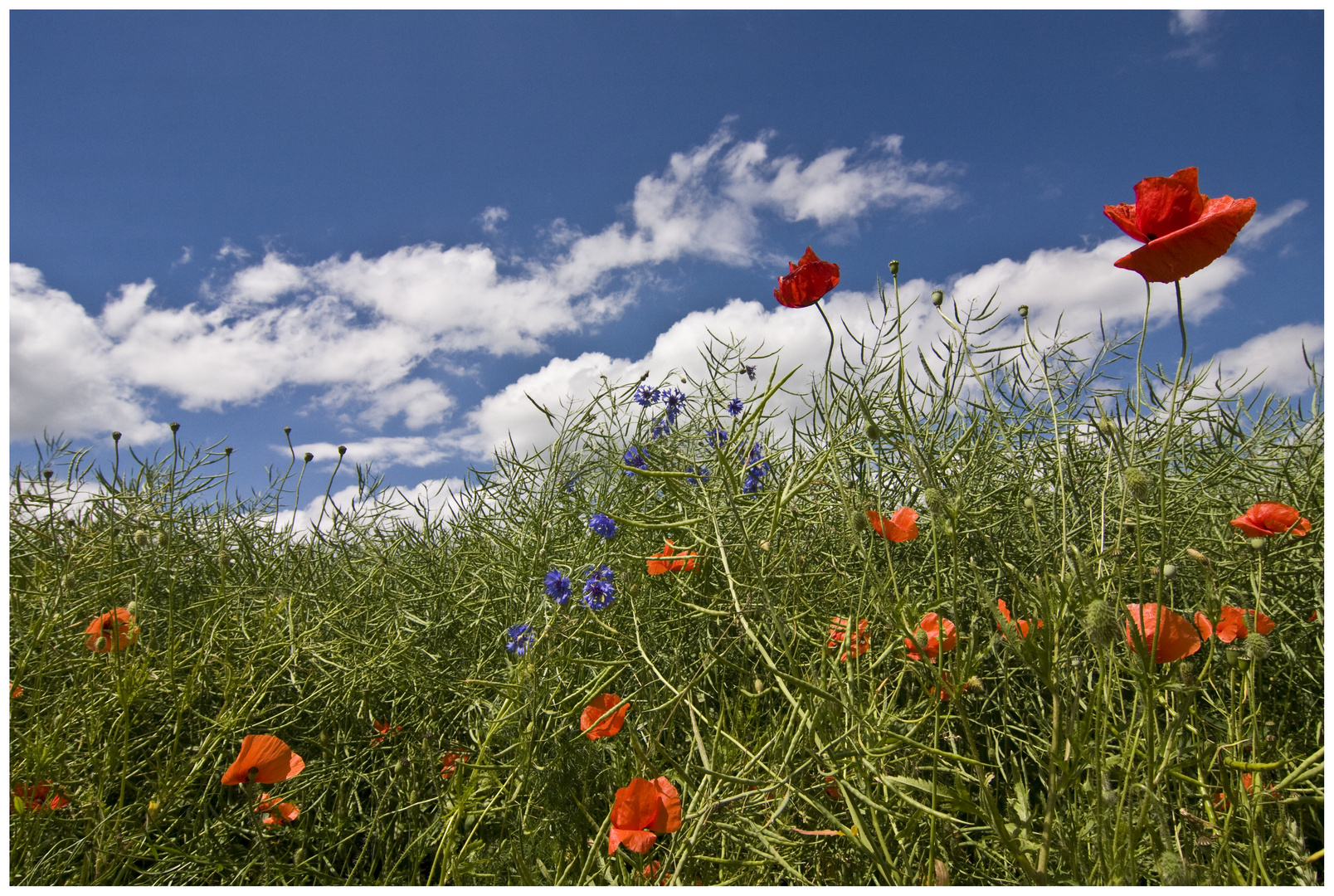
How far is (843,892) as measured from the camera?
610 millimetres

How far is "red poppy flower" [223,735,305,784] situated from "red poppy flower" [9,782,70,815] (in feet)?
1.12

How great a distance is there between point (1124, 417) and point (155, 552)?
1.95 meters

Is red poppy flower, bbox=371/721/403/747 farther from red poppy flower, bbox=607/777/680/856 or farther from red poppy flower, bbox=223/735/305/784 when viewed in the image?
red poppy flower, bbox=607/777/680/856

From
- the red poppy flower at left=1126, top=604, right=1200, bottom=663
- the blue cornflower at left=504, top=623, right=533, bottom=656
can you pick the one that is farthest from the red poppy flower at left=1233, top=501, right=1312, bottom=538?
the blue cornflower at left=504, top=623, right=533, bottom=656

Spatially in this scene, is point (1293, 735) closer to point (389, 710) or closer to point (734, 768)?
point (734, 768)

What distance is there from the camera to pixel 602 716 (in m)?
0.87

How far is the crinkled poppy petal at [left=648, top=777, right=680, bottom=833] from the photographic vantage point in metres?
0.76

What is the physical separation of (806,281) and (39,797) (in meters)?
1.42

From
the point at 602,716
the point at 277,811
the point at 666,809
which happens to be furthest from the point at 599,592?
the point at 277,811

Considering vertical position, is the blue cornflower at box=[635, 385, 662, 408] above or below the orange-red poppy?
above

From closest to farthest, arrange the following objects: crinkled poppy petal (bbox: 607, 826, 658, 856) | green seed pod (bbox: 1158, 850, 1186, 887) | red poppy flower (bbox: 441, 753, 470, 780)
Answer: green seed pod (bbox: 1158, 850, 1186, 887) < crinkled poppy petal (bbox: 607, 826, 658, 856) < red poppy flower (bbox: 441, 753, 470, 780)

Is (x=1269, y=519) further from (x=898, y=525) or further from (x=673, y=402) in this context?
(x=673, y=402)

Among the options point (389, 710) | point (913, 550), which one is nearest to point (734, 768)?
point (913, 550)

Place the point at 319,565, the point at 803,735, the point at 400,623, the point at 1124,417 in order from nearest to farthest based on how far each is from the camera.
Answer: the point at 803,735 < the point at 1124,417 < the point at 400,623 < the point at 319,565
